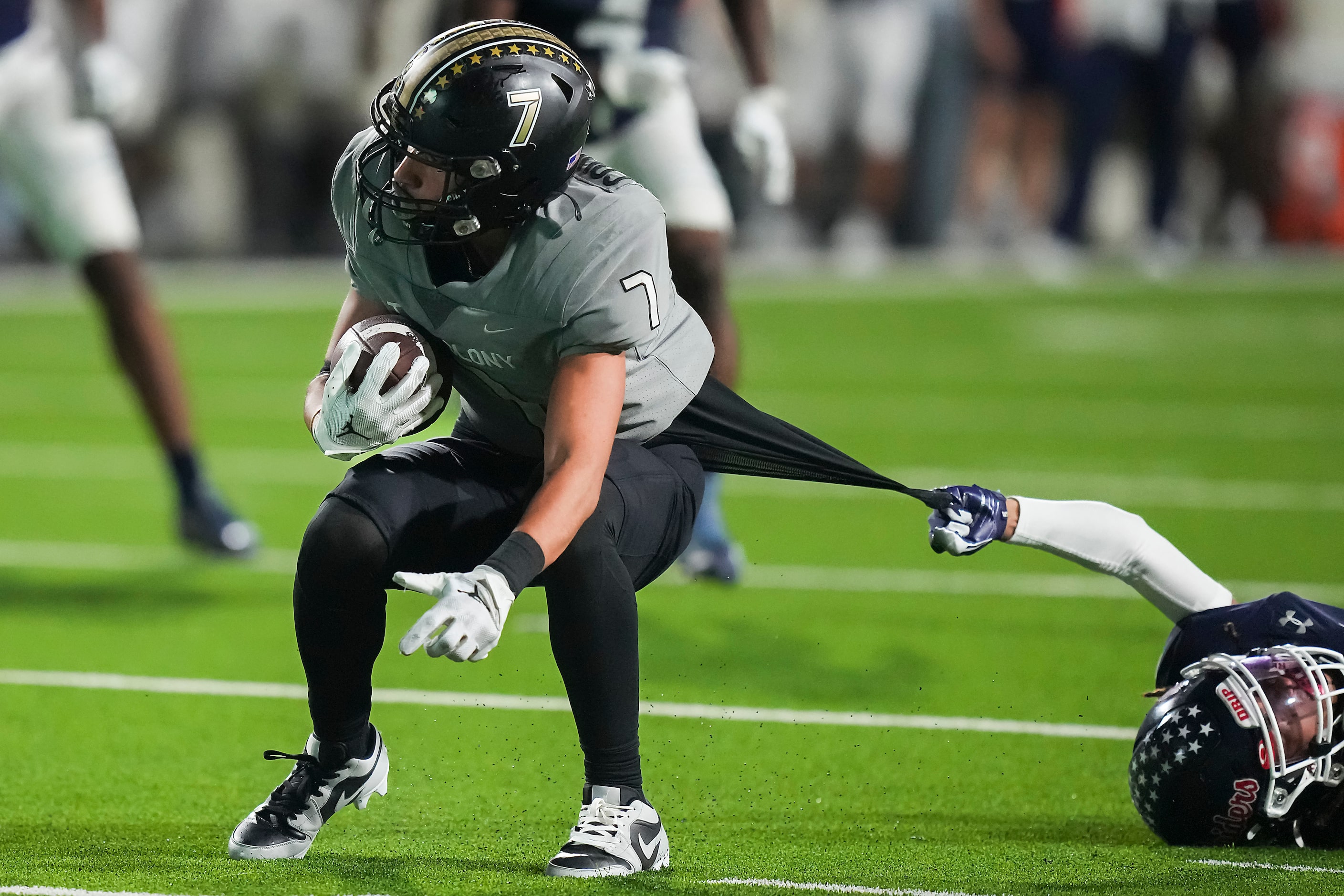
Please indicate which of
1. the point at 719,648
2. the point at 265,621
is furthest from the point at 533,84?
the point at 265,621

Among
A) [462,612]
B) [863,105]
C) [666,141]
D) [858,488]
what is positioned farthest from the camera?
[863,105]

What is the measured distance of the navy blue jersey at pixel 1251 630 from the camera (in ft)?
10.7

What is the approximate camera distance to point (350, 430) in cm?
308

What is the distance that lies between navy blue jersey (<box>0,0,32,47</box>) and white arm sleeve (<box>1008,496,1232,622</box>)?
3.57 metres

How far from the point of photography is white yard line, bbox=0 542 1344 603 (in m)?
5.48

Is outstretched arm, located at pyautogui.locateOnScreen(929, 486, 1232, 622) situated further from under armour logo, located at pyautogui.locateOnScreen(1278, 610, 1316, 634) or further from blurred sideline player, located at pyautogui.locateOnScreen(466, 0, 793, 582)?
blurred sideline player, located at pyautogui.locateOnScreen(466, 0, 793, 582)

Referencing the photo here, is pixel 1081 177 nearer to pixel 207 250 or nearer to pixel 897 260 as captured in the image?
pixel 897 260

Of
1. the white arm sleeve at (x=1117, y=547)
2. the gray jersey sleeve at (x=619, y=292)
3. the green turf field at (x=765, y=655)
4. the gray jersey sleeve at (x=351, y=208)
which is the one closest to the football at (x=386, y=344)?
the gray jersey sleeve at (x=351, y=208)

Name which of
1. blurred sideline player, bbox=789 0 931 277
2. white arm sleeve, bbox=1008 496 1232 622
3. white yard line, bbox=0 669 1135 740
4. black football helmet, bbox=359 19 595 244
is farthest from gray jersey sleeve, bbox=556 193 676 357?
blurred sideline player, bbox=789 0 931 277

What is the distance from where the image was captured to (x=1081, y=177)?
13.4 m

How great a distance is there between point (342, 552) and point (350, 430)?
0.70ft

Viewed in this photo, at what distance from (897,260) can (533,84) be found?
12011mm

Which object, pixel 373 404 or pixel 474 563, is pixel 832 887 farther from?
pixel 373 404

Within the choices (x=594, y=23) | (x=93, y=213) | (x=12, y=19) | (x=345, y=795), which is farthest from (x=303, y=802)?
(x=12, y=19)
